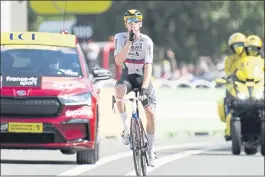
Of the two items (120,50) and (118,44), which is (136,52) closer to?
(120,50)

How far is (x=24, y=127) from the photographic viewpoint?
400 inches

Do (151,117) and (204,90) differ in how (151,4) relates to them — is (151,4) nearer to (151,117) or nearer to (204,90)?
(204,90)

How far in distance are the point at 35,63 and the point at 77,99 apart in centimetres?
95

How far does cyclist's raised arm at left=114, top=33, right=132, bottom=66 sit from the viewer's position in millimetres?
7250

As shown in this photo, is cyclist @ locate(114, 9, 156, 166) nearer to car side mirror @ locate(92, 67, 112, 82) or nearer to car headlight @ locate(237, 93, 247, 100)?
car side mirror @ locate(92, 67, 112, 82)

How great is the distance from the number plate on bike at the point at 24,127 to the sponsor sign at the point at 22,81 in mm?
1205

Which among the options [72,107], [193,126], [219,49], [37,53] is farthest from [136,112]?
[219,49]

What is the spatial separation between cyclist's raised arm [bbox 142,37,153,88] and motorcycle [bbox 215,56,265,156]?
2861 mm

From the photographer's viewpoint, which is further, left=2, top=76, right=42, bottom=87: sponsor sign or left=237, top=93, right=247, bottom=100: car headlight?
left=237, top=93, right=247, bottom=100: car headlight

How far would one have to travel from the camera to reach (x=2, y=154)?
67.1 feet

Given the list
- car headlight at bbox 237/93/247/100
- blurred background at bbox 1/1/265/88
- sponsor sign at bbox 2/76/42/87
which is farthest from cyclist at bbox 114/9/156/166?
blurred background at bbox 1/1/265/88

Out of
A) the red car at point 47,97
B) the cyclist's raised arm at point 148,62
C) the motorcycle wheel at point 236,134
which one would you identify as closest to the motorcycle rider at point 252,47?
the red car at point 47,97

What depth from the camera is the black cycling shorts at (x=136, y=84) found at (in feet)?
24.7

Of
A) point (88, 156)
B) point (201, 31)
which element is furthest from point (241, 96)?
point (201, 31)
